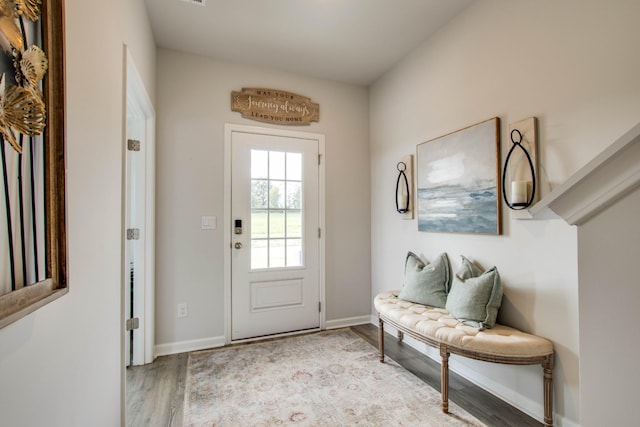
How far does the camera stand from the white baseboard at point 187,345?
2.63 meters

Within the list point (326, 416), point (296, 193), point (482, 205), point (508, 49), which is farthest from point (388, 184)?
point (326, 416)

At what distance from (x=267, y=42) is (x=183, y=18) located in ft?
2.22

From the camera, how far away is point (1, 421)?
2.05ft

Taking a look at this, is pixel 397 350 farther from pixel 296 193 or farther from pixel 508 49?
pixel 508 49

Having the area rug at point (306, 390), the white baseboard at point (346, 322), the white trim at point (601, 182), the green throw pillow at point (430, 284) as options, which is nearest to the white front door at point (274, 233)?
the white baseboard at point (346, 322)

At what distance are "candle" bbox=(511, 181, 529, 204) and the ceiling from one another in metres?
1.41

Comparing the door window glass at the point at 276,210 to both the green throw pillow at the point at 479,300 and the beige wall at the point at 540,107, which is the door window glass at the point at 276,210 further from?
the green throw pillow at the point at 479,300

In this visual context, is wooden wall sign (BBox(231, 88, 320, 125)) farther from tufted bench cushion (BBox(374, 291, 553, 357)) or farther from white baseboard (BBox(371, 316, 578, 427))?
white baseboard (BBox(371, 316, 578, 427))

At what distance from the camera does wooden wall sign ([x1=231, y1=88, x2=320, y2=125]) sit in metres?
2.96

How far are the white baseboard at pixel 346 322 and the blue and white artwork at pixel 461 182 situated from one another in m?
1.37

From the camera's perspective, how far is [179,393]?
205 cm

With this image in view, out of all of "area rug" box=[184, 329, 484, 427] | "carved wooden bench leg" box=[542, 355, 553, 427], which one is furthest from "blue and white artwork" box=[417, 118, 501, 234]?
"area rug" box=[184, 329, 484, 427]

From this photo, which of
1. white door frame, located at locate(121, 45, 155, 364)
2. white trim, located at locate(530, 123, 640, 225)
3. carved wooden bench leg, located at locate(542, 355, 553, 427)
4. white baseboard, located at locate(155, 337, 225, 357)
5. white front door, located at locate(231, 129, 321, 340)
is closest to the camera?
white trim, located at locate(530, 123, 640, 225)

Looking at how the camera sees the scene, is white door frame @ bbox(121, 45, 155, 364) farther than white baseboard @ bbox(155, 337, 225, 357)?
No
